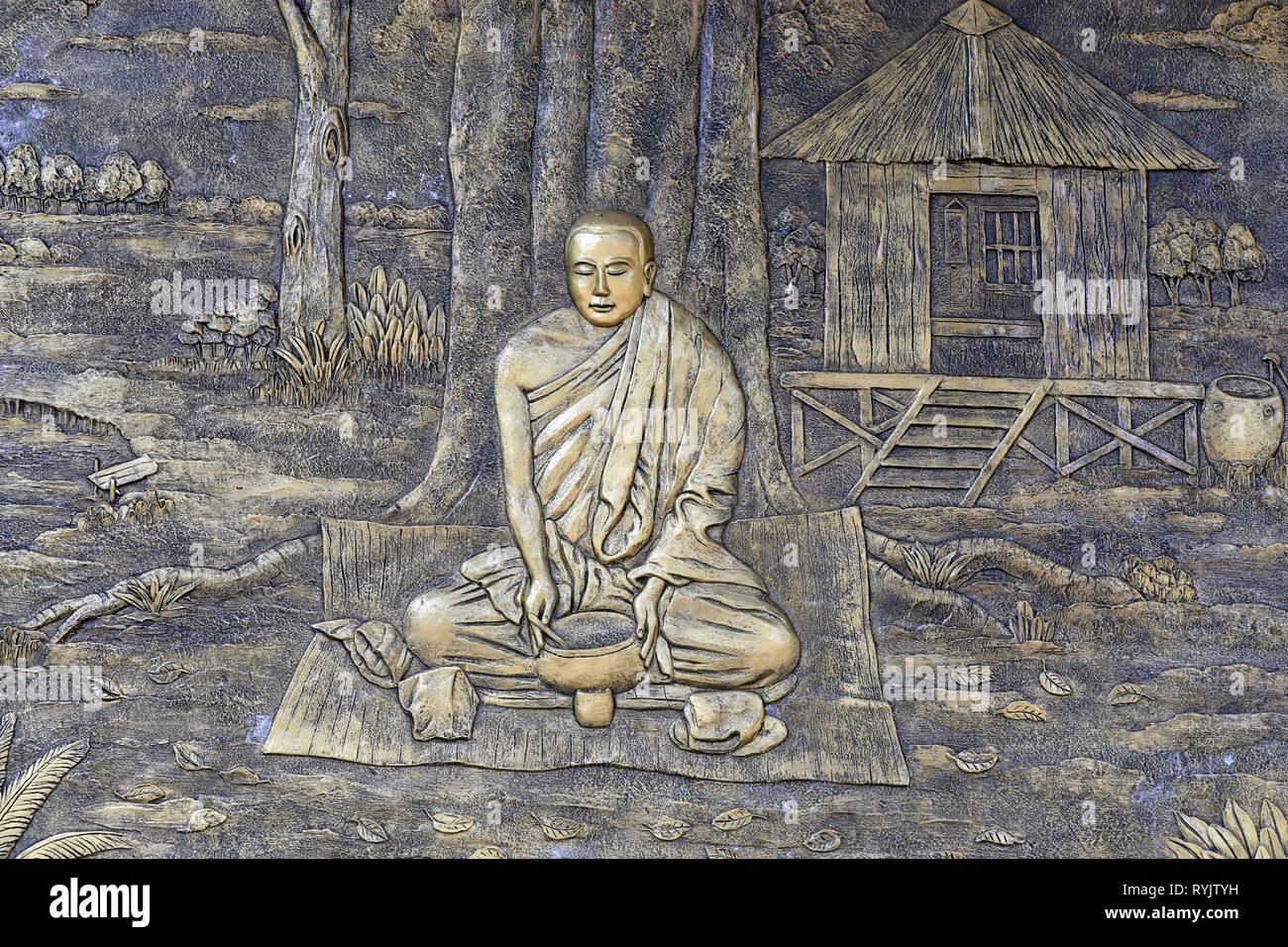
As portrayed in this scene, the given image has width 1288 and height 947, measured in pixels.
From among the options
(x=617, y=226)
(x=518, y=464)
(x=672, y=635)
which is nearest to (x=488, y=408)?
(x=518, y=464)

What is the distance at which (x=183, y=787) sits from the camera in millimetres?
4957

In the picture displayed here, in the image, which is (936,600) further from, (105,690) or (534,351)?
(105,690)

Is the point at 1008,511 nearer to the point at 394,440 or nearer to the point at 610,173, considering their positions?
the point at 610,173

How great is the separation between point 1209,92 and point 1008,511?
2150 mm

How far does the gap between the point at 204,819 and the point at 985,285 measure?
4.07 m

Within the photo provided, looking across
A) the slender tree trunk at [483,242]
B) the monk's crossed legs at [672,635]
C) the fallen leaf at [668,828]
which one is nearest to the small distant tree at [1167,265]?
the monk's crossed legs at [672,635]

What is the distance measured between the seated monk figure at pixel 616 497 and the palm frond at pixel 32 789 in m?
1.49

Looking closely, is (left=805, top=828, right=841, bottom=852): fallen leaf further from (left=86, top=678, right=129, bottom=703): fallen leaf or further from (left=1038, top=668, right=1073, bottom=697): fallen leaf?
(left=86, top=678, right=129, bottom=703): fallen leaf

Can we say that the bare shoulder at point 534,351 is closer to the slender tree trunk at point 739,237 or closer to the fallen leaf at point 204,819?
the slender tree trunk at point 739,237

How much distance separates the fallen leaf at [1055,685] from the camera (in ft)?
16.8

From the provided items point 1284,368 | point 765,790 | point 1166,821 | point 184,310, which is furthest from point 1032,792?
point 184,310

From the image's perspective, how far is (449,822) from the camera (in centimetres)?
489

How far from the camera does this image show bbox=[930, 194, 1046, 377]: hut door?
5.34 meters

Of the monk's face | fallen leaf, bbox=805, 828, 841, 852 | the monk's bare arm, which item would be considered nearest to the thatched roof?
the monk's face
